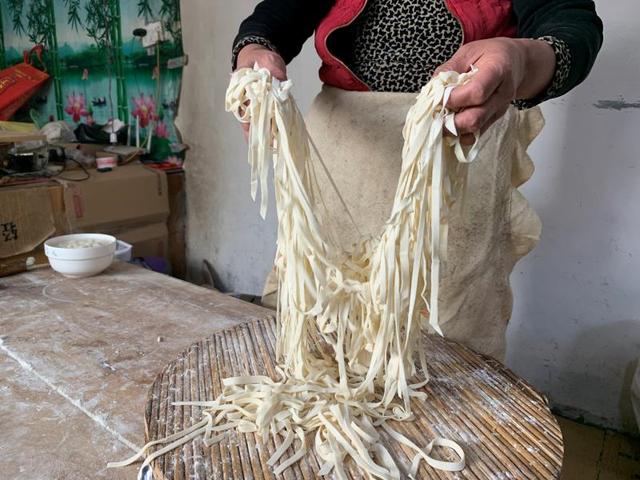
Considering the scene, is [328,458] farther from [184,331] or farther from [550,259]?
[550,259]

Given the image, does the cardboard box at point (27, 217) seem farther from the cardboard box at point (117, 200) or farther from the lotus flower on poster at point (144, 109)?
the lotus flower on poster at point (144, 109)

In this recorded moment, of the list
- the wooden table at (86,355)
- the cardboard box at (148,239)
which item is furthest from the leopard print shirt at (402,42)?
the cardboard box at (148,239)

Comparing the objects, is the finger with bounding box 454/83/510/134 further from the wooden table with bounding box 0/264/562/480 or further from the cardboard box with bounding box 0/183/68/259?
the cardboard box with bounding box 0/183/68/259

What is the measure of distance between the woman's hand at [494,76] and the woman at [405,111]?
0.58 feet

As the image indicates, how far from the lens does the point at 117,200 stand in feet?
10.4

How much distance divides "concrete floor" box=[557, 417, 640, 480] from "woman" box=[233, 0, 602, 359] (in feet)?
3.21

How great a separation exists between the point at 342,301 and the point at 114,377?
2.14 feet

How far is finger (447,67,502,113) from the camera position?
32.4 inches

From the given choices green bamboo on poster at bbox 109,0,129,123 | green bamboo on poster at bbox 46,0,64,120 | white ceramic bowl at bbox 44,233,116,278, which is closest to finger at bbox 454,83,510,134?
white ceramic bowl at bbox 44,233,116,278

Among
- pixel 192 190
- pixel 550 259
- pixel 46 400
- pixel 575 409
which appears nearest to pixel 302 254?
pixel 46 400

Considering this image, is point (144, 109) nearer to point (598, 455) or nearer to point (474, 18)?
point (474, 18)

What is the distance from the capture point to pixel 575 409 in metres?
2.33

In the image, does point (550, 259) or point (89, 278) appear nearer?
point (89, 278)

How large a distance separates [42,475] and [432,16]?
1282 mm
